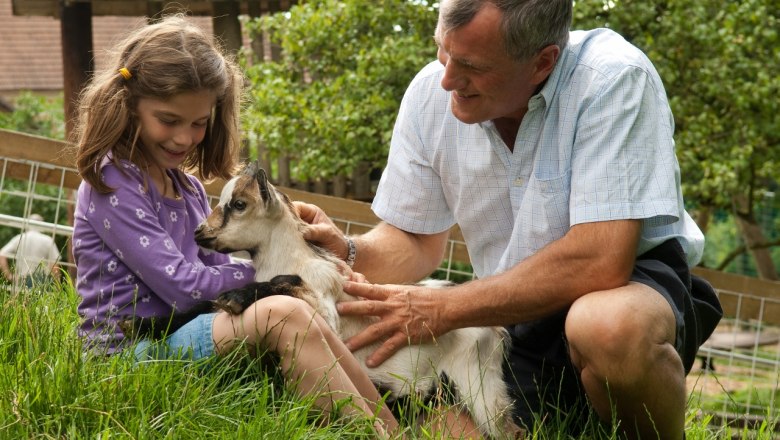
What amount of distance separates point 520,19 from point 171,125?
1.35m

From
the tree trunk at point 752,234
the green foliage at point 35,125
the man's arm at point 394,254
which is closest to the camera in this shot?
the man's arm at point 394,254

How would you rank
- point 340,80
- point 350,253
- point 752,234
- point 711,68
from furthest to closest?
point 752,234 < point 711,68 < point 340,80 < point 350,253

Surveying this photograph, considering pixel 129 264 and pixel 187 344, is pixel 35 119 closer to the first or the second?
pixel 129 264

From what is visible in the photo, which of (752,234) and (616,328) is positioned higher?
(616,328)

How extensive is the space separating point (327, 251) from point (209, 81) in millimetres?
793

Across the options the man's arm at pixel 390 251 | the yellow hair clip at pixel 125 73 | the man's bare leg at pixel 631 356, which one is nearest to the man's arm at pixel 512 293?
the man's bare leg at pixel 631 356

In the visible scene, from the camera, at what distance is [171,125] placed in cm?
390

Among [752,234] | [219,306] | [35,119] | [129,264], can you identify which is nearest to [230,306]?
[219,306]

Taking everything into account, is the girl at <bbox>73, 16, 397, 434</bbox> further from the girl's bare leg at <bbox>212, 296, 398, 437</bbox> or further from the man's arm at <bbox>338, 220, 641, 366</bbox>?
the man's arm at <bbox>338, 220, 641, 366</bbox>

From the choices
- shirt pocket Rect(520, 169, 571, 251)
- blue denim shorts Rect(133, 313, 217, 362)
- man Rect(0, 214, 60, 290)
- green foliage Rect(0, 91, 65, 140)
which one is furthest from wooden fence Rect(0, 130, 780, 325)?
green foliage Rect(0, 91, 65, 140)

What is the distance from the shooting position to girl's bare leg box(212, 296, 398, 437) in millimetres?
3342

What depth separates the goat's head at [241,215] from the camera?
12.2 feet

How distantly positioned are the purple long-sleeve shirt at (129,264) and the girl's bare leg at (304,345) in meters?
0.34

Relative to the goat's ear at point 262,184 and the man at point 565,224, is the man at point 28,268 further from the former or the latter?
the man at point 565,224
